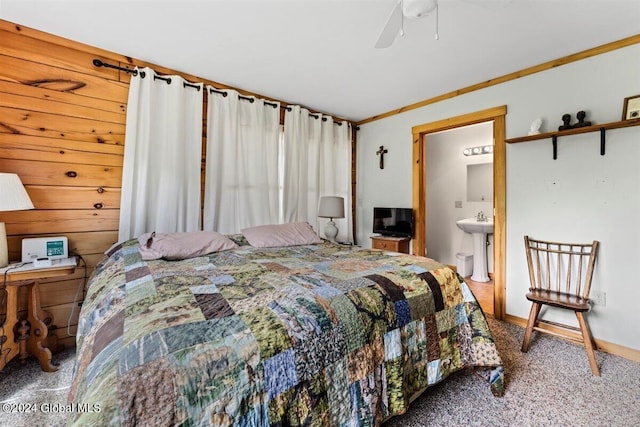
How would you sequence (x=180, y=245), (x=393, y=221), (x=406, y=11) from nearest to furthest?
(x=406, y=11) < (x=180, y=245) < (x=393, y=221)

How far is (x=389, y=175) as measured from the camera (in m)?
3.85

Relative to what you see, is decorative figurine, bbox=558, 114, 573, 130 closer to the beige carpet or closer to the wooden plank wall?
the beige carpet

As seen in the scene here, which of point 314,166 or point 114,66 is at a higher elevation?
point 114,66

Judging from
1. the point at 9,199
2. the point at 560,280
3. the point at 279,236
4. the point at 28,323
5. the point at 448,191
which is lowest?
the point at 28,323

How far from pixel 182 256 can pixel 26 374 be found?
122cm

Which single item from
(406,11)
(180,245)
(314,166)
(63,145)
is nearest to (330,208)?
(314,166)

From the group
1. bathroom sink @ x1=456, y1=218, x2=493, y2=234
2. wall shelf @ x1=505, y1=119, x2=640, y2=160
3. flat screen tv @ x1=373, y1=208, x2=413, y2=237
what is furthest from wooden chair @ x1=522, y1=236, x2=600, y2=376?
flat screen tv @ x1=373, y1=208, x2=413, y2=237

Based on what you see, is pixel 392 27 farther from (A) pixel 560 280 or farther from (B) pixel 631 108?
(A) pixel 560 280

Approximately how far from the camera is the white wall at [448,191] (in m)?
4.44

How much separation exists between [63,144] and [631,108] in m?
4.28

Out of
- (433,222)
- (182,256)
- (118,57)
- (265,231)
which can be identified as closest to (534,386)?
(265,231)

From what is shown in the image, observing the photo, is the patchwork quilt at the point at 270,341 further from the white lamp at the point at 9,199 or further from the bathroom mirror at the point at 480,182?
the bathroom mirror at the point at 480,182

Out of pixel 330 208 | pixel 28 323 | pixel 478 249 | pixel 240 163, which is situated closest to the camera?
pixel 28 323

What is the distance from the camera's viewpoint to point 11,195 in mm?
1710
